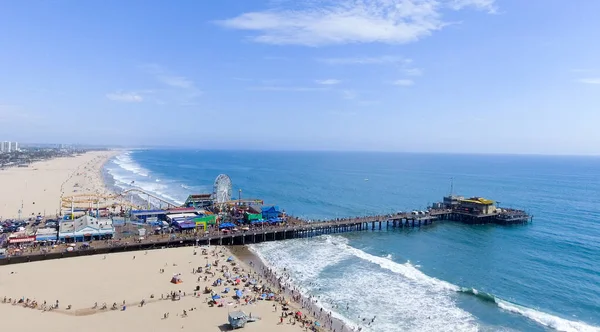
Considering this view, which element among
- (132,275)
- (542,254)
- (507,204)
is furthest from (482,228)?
(132,275)

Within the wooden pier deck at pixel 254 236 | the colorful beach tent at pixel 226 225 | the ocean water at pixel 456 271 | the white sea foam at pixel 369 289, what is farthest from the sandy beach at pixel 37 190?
the white sea foam at pixel 369 289

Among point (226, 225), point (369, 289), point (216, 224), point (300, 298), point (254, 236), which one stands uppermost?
point (226, 225)

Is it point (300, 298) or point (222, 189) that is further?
point (222, 189)

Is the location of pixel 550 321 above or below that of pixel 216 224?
below

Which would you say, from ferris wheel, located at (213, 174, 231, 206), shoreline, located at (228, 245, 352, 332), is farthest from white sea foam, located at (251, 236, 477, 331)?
ferris wheel, located at (213, 174, 231, 206)

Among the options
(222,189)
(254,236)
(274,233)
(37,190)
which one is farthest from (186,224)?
(37,190)

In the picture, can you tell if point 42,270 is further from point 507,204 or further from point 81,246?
point 507,204

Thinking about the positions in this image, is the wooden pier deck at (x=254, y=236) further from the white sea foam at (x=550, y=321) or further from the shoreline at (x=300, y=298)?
the white sea foam at (x=550, y=321)

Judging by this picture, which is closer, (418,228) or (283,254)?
(283,254)

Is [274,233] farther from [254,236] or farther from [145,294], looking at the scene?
[145,294]
